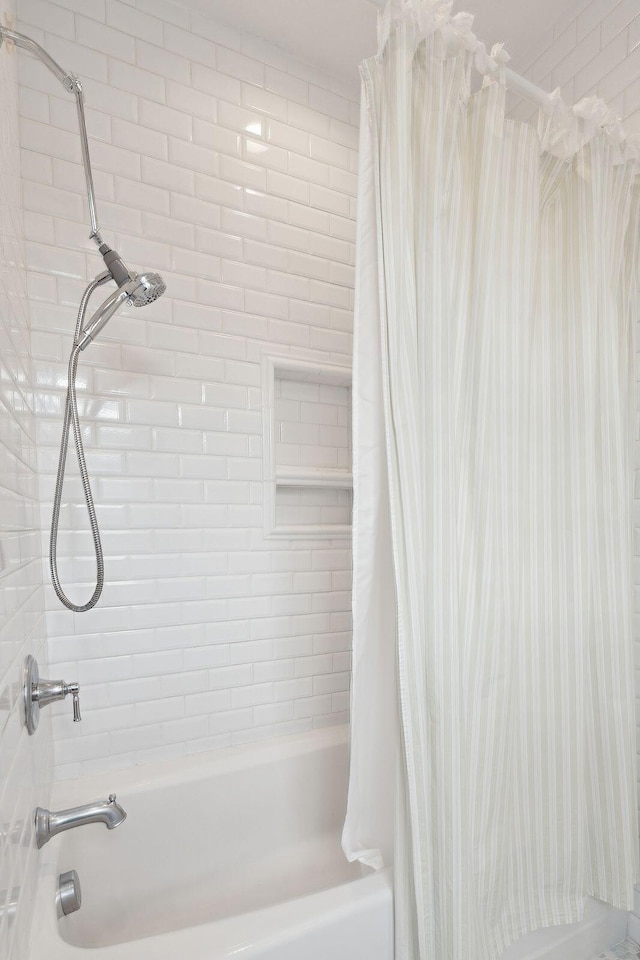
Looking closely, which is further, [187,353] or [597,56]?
[597,56]

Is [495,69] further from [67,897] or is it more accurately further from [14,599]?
[67,897]

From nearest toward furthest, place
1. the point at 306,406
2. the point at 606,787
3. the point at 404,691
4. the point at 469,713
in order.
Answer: the point at 404,691 → the point at 469,713 → the point at 606,787 → the point at 306,406

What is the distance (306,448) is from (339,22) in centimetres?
138

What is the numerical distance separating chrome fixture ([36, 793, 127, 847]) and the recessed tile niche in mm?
857

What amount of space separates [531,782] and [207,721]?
3.05 ft

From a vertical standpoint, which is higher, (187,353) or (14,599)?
(187,353)

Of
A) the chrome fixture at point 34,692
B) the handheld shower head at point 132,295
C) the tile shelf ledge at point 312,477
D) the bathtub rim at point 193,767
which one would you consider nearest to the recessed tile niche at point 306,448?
the tile shelf ledge at point 312,477

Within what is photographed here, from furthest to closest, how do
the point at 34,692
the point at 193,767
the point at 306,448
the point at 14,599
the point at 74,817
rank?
the point at 306,448
the point at 193,767
the point at 74,817
the point at 34,692
the point at 14,599

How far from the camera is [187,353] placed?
1.61 meters

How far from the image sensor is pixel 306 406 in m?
1.86

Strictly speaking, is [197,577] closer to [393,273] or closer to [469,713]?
[469,713]

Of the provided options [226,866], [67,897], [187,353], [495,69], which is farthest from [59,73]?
[226,866]

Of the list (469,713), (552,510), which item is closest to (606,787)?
(469,713)

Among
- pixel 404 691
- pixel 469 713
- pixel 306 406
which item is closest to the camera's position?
→ pixel 404 691
